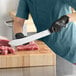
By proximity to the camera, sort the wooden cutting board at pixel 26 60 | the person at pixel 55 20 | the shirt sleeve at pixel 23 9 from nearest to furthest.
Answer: the wooden cutting board at pixel 26 60 → the person at pixel 55 20 → the shirt sleeve at pixel 23 9

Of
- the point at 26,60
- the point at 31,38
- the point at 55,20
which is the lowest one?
the point at 26,60

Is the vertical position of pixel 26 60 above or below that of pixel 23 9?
below

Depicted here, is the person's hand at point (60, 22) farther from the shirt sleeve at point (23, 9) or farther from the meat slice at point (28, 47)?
the shirt sleeve at point (23, 9)

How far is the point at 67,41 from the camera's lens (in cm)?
150

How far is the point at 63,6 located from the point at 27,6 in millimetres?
255

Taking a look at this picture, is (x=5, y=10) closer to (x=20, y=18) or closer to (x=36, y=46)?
(x=20, y=18)

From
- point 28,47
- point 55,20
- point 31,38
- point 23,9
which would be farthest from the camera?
point 23,9

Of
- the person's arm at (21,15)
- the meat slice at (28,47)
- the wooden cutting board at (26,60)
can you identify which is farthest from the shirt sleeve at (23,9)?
the wooden cutting board at (26,60)

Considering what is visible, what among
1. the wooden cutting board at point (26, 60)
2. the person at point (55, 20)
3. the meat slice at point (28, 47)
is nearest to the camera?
the wooden cutting board at point (26, 60)

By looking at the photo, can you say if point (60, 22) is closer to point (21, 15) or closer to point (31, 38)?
point (31, 38)

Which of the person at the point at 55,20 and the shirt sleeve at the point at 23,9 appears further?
the shirt sleeve at the point at 23,9

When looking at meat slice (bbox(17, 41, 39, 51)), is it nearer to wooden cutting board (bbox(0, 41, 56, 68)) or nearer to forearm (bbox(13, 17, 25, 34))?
wooden cutting board (bbox(0, 41, 56, 68))

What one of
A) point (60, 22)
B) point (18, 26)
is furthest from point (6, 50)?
point (18, 26)

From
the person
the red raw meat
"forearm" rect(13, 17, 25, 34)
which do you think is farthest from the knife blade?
"forearm" rect(13, 17, 25, 34)
